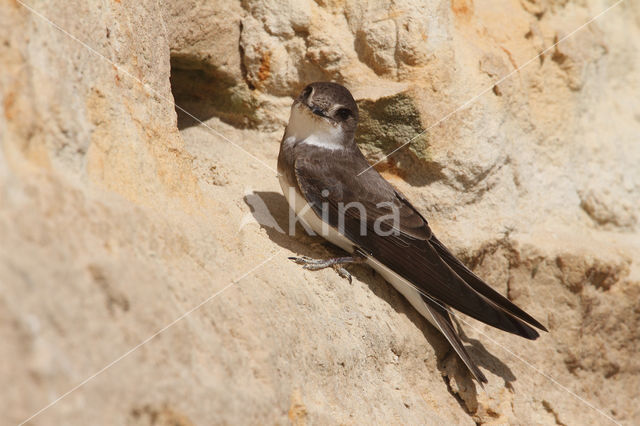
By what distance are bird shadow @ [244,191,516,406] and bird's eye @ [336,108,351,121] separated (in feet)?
1.64

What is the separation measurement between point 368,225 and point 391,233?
0.34 feet

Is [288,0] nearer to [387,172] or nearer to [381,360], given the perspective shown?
[387,172]

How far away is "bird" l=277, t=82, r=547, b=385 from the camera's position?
262 centimetres

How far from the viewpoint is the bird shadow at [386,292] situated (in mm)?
2680

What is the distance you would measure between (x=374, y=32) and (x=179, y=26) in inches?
36.6

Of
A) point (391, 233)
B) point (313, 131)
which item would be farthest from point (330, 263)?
point (313, 131)

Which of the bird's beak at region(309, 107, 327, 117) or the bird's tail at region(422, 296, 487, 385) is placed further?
the bird's beak at region(309, 107, 327, 117)

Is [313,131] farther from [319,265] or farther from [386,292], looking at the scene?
[386,292]

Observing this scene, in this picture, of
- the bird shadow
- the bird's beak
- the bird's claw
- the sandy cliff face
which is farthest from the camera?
the bird's beak

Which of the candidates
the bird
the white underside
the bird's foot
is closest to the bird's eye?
the bird

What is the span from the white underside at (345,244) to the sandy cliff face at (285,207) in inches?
2.7

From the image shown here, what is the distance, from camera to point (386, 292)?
281 cm

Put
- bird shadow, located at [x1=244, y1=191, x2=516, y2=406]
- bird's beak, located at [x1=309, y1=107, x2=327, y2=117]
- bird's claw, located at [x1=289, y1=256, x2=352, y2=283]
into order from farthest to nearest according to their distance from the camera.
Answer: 1. bird's beak, located at [x1=309, y1=107, x2=327, y2=117]
2. bird shadow, located at [x1=244, y1=191, x2=516, y2=406]
3. bird's claw, located at [x1=289, y1=256, x2=352, y2=283]

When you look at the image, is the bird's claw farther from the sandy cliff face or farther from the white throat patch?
the white throat patch
